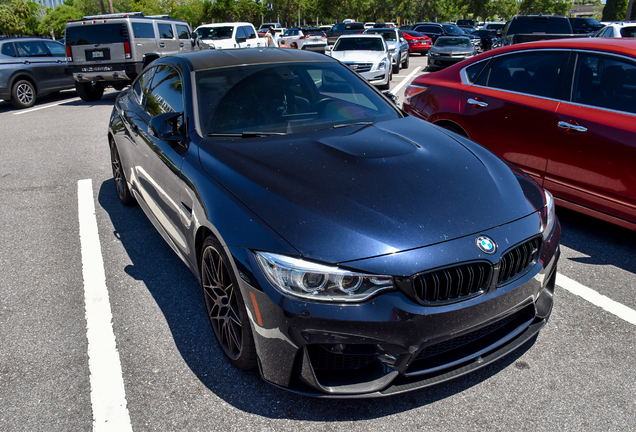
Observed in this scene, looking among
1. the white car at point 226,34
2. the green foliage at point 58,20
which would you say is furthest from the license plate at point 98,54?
the green foliage at point 58,20

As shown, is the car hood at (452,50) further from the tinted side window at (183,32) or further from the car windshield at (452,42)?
the tinted side window at (183,32)

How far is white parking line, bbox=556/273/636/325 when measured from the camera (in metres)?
3.18

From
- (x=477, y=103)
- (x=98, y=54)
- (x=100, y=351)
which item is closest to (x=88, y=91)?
(x=98, y=54)

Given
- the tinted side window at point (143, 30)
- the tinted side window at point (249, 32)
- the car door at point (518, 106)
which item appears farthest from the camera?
the tinted side window at point (249, 32)

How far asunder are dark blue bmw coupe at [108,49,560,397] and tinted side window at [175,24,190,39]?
12.5 metres

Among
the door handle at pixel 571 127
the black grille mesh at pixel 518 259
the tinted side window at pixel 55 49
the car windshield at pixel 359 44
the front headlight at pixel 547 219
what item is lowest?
the black grille mesh at pixel 518 259

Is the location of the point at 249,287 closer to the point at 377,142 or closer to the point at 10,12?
the point at 377,142

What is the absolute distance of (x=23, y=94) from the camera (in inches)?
492

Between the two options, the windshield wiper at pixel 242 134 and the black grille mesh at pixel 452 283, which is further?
the windshield wiper at pixel 242 134

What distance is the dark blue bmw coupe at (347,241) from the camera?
2156mm

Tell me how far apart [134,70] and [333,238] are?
1176 cm

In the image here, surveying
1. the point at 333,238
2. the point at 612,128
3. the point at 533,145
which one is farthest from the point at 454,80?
the point at 333,238

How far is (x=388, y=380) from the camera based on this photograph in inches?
86.4

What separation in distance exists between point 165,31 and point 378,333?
13.8m
